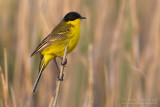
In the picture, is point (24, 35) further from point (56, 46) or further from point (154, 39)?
point (154, 39)

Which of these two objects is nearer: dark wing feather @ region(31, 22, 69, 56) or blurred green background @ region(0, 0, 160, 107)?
dark wing feather @ region(31, 22, 69, 56)

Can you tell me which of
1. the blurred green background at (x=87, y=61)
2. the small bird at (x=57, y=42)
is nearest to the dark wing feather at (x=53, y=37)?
the small bird at (x=57, y=42)

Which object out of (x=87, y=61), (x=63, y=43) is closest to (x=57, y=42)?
(x=63, y=43)

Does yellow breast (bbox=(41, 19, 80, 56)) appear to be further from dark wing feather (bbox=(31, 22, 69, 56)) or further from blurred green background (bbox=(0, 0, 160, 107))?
blurred green background (bbox=(0, 0, 160, 107))

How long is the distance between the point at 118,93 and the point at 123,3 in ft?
2.87

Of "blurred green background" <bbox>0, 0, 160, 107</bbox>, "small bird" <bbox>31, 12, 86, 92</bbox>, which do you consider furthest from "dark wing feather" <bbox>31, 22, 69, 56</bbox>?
"blurred green background" <bbox>0, 0, 160, 107</bbox>

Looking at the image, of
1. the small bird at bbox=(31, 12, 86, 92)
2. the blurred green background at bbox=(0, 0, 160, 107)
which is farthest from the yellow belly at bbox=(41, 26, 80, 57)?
the blurred green background at bbox=(0, 0, 160, 107)

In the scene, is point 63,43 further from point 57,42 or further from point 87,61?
point 87,61

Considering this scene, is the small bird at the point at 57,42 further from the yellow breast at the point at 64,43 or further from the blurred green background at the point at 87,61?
the blurred green background at the point at 87,61

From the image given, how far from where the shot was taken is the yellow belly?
97.8 inches

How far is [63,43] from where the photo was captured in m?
2.54

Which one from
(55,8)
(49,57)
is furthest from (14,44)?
(49,57)

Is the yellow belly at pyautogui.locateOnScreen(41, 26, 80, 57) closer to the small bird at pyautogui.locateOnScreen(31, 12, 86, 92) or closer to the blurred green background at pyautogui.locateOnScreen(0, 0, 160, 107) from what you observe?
the small bird at pyautogui.locateOnScreen(31, 12, 86, 92)

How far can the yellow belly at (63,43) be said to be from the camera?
2.48 metres
